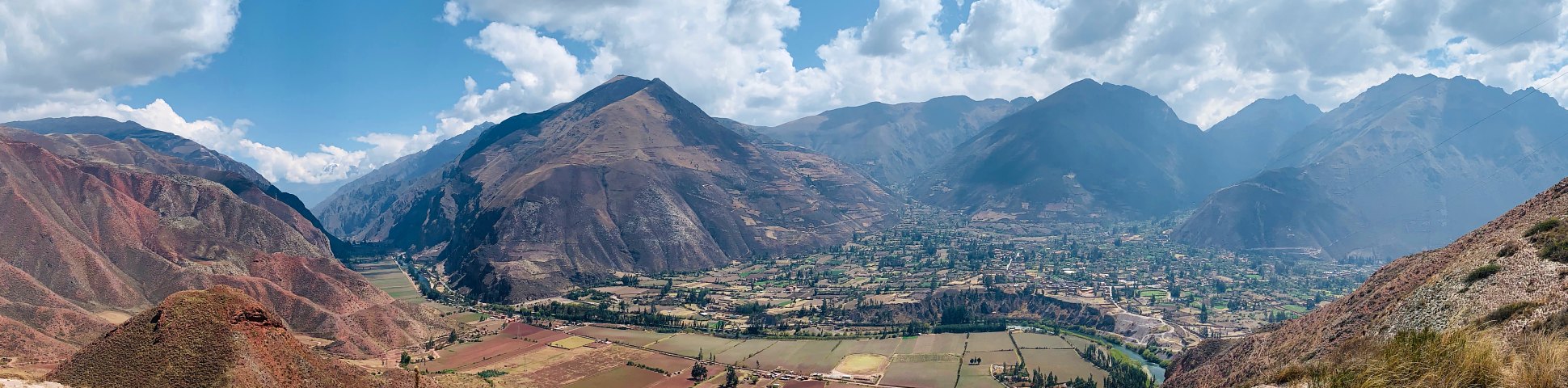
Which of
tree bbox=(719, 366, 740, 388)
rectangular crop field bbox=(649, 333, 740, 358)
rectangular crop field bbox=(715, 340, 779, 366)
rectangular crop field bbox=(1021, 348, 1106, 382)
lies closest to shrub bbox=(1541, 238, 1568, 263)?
rectangular crop field bbox=(1021, 348, 1106, 382)

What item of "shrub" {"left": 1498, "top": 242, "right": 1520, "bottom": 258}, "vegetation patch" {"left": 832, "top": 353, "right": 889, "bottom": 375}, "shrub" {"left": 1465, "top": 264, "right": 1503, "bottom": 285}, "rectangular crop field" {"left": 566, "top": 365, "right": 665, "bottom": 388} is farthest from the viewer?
"vegetation patch" {"left": 832, "top": 353, "right": 889, "bottom": 375}

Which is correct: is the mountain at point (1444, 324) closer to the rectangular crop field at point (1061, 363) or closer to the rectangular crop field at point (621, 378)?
the rectangular crop field at point (1061, 363)

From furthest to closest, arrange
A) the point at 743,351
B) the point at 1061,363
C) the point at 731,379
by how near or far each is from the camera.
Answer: the point at 743,351
the point at 1061,363
the point at 731,379

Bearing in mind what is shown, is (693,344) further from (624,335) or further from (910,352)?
(910,352)

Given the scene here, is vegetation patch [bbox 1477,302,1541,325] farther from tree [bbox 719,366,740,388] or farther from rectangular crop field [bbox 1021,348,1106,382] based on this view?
tree [bbox 719,366,740,388]

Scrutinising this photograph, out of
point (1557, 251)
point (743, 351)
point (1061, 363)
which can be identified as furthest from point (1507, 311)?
point (743, 351)

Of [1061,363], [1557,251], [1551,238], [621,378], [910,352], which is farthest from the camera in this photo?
[910,352]
